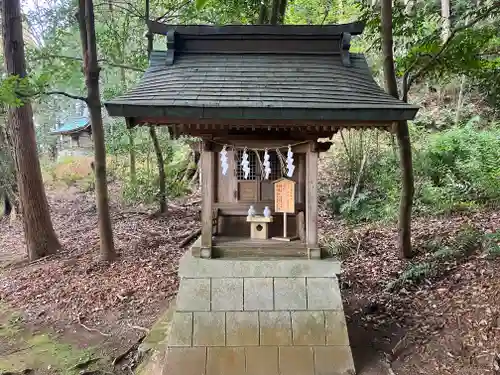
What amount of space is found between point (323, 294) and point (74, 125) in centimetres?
2339

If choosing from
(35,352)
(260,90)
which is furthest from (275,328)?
(35,352)

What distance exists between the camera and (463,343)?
4629mm

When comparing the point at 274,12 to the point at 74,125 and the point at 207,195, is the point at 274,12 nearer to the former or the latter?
the point at 207,195

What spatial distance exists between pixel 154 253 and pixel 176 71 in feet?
14.5

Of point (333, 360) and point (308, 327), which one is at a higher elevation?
point (308, 327)

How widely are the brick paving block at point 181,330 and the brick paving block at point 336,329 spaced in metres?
1.57

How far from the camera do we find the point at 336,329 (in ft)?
14.8

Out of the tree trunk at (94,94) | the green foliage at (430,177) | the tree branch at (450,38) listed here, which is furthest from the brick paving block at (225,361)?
the green foliage at (430,177)

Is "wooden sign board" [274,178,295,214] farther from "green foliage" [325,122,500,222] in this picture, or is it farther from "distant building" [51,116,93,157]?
"distant building" [51,116,93,157]

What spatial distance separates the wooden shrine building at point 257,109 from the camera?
4.12 meters

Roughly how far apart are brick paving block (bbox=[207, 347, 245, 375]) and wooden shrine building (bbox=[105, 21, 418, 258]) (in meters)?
1.13

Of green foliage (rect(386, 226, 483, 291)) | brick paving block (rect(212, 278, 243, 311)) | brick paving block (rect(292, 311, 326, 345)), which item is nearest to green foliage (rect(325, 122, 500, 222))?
green foliage (rect(386, 226, 483, 291))

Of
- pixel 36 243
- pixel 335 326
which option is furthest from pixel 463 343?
pixel 36 243

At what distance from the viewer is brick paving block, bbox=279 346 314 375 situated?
170 inches
